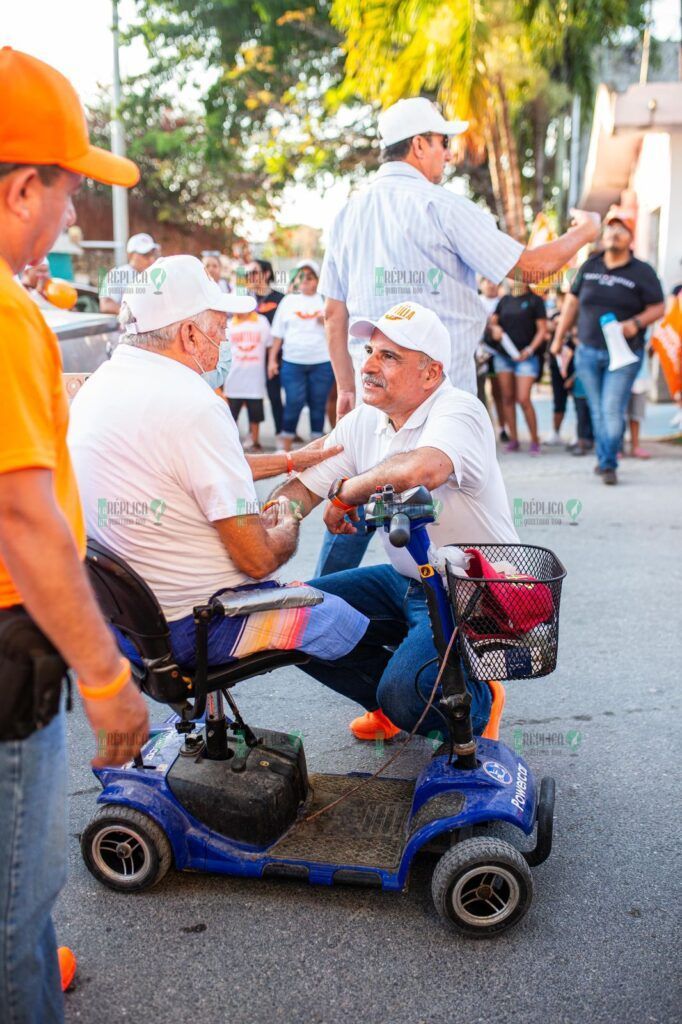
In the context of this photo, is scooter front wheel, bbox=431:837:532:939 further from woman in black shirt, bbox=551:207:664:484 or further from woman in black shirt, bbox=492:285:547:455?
woman in black shirt, bbox=492:285:547:455

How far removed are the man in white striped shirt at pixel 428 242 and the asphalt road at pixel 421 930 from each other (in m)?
1.60

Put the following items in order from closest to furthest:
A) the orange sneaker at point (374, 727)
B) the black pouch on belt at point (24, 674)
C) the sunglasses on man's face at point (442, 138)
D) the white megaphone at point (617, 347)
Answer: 1. the black pouch on belt at point (24, 674)
2. the orange sneaker at point (374, 727)
3. the sunglasses on man's face at point (442, 138)
4. the white megaphone at point (617, 347)

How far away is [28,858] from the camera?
171cm

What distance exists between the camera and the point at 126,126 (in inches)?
1152

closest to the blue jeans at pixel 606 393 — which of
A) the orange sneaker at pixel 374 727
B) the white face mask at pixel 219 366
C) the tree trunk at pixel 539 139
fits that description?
the orange sneaker at pixel 374 727

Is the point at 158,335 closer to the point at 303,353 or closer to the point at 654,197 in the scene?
the point at 303,353

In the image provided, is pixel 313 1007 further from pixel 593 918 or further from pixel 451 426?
pixel 451 426

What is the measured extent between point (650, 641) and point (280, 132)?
66.7 ft

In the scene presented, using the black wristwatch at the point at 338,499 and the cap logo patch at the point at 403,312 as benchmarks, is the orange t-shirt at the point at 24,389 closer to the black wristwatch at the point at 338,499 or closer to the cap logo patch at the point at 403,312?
the black wristwatch at the point at 338,499

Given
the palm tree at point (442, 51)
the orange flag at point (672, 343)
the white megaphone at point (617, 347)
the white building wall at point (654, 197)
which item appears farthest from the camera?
the palm tree at point (442, 51)

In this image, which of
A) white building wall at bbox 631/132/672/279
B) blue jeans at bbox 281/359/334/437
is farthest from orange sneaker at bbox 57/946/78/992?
white building wall at bbox 631/132/672/279

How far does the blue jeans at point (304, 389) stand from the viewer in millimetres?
10195

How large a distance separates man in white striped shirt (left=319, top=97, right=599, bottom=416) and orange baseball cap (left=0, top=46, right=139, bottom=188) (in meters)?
2.52

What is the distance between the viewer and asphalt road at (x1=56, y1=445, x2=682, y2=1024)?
2.45 m
